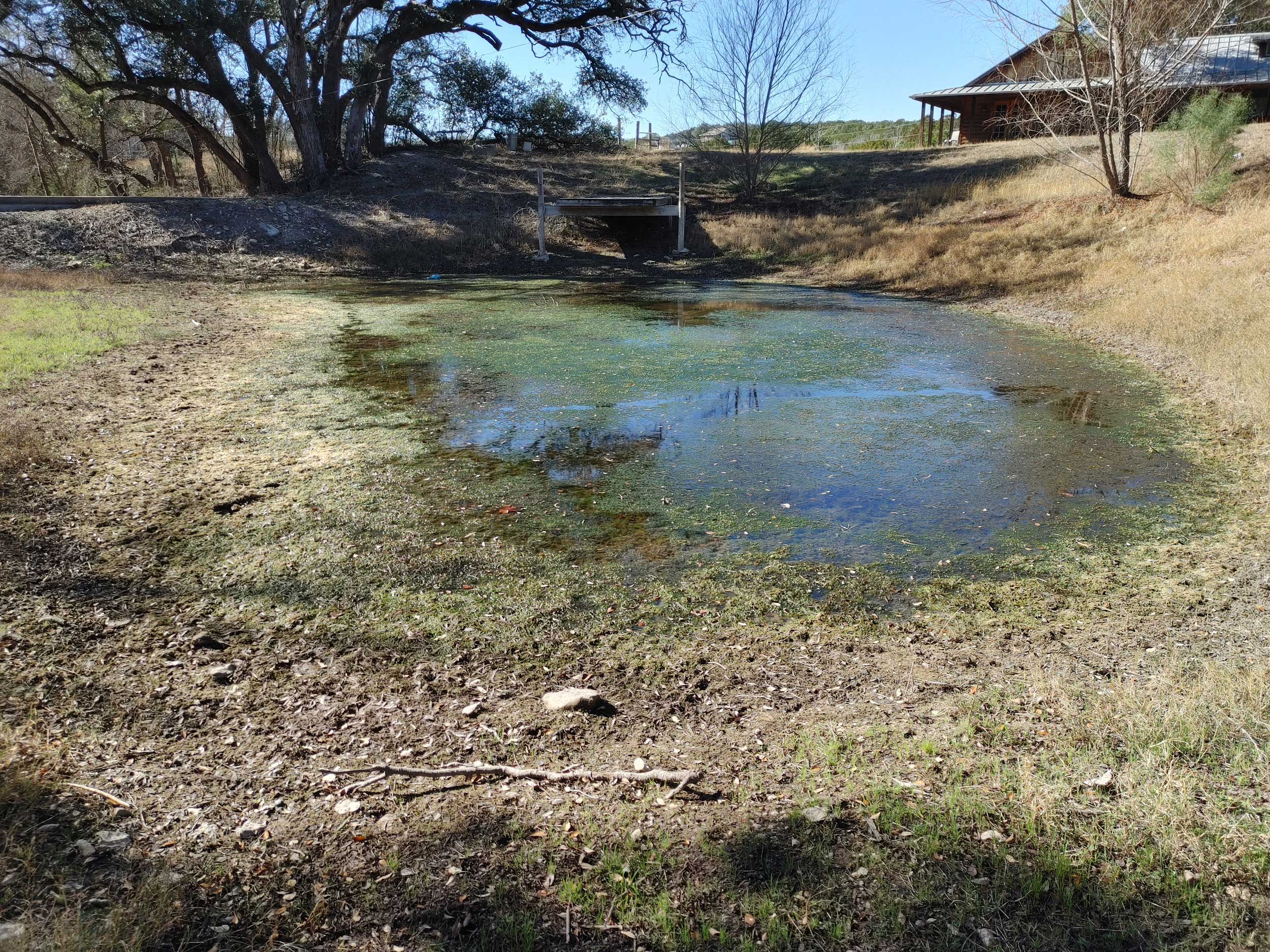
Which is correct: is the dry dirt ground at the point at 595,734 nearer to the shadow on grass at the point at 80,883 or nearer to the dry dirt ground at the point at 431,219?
the shadow on grass at the point at 80,883

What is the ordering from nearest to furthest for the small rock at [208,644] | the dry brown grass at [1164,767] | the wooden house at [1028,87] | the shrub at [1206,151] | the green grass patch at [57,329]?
1. the dry brown grass at [1164,767]
2. the small rock at [208,644]
3. the green grass patch at [57,329]
4. the shrub at [1206,151]
5. the wooden house at [1028,87]

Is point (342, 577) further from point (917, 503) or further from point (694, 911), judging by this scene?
point (917, 503)

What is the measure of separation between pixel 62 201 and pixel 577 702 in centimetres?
2144

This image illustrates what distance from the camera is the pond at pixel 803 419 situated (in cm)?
551

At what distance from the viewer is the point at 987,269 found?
1611cm

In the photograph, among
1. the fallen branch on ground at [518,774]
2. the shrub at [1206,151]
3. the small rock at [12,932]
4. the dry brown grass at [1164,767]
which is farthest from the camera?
the shrub at [1206,151]

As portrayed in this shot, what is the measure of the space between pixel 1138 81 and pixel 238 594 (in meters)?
18.5

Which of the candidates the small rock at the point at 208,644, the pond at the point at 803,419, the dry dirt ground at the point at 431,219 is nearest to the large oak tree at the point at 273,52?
the dry dirt ground at the point at 431,219

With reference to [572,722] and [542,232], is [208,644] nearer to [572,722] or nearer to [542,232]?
[572,722]

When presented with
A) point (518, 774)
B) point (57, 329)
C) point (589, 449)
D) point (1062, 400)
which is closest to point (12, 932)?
point (518, 774)

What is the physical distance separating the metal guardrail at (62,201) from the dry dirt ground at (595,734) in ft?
55.4

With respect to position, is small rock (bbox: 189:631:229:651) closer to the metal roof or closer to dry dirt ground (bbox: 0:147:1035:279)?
dry dirt ground (bbox: 0:147:1035:279)

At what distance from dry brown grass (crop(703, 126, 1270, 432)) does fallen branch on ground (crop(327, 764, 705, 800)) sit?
257 inches

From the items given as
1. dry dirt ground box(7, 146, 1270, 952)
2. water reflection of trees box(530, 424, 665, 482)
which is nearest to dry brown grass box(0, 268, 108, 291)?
dry dirt ground box(7, 146, 1270, 952)
